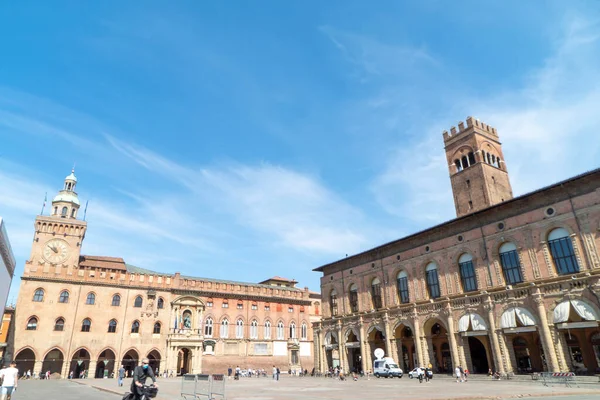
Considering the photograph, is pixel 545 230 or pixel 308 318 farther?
pixel 308 318

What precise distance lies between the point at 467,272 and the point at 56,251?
49.4m

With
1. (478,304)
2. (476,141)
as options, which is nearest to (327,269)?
(478,304)

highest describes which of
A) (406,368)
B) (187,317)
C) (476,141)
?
(476,141)

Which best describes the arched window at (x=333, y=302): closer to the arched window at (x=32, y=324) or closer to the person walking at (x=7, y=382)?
the arched window at (x=32, y=324)

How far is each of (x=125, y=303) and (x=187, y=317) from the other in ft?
27.2

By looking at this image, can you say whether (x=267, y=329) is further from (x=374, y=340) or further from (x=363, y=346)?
(x=374, y=340)

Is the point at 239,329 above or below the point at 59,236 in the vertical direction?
below

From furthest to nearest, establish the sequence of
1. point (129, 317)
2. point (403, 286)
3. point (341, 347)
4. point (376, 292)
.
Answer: point (129, 317) → point (341, 347) → point (376, 292) → point (403, 286)

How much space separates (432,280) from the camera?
3725 centimetres

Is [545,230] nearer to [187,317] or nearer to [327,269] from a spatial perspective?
[327,269]

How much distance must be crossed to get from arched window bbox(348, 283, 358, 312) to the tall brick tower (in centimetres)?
1833

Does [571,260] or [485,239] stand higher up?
[485,239]

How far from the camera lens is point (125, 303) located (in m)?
50.8

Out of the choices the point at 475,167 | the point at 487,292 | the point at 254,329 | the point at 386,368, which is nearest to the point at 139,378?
the point at 487,292
